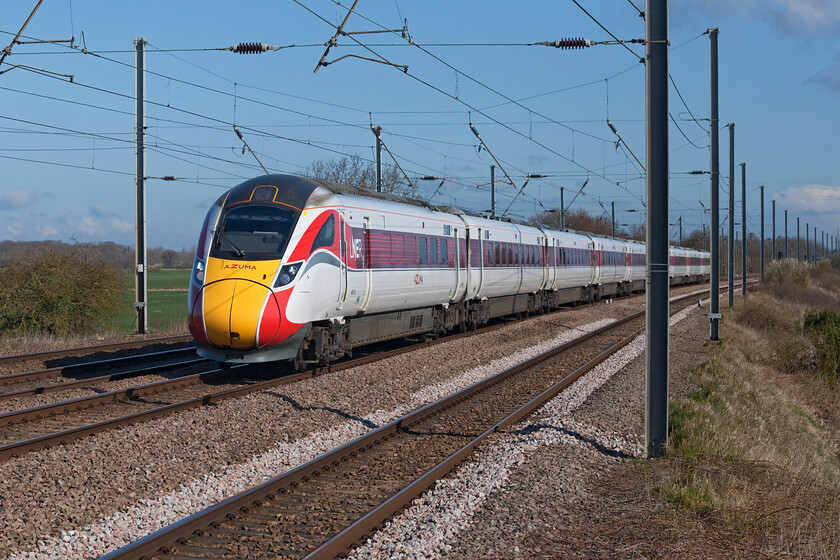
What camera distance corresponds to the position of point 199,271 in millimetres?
13930

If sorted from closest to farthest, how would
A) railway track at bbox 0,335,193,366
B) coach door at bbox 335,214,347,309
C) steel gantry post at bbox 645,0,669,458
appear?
steel gantry post at bbox 645,0,669,458 → coach door at bbox 335,214,347,309 → railway track at bbox 0,335,193,366

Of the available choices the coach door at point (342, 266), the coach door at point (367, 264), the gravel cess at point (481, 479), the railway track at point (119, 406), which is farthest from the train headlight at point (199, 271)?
the gravel cess at point (481, 479)

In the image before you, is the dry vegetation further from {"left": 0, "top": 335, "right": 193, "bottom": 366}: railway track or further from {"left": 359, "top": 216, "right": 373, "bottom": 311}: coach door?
{"left": 0, "top": 335, "right": 193, "bottom": 366}: railway track

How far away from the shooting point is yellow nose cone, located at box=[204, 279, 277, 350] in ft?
43.0

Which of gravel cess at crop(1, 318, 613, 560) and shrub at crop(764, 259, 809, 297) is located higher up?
shrub at crop(764, 259, 809, 297)

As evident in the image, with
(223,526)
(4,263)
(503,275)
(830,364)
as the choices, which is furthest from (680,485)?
(4,263)

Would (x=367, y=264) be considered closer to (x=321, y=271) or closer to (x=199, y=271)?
A: (x=321, y=271)

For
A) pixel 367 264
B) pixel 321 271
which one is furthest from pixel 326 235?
pixel 367 264

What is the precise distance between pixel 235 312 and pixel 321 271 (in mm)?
1735

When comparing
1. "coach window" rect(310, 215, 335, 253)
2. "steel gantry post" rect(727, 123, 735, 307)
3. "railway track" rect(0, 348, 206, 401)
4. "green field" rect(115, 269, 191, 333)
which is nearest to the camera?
"railway track" rect(0, 348, 206, 401)

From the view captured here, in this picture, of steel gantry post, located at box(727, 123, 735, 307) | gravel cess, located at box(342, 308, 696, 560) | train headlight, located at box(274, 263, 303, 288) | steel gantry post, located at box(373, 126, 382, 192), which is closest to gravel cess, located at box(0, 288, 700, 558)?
train headlight, located at box(274, 263, 303, 288)

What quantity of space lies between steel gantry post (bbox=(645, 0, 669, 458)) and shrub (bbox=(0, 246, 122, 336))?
21406mm

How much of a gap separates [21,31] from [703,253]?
2715 inches

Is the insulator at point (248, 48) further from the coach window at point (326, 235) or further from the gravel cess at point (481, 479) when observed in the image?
the gravel cess at point (481, 479)
